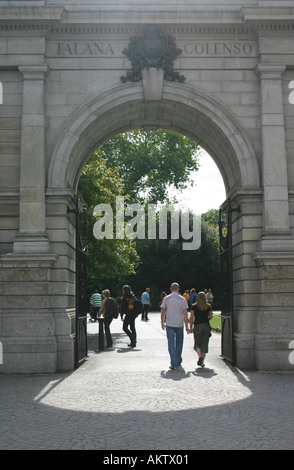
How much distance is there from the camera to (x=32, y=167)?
1195 cm

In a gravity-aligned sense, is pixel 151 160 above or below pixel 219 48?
above

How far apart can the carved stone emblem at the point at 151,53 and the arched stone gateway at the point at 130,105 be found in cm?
2

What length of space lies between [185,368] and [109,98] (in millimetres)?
5997

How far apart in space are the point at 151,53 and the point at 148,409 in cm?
778

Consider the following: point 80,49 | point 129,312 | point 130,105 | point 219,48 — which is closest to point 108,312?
point 129,312

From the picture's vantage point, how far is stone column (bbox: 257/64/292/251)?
11.8 meters

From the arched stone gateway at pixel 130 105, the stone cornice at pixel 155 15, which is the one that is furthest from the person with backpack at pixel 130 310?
the stone cornice at pixel 155 15

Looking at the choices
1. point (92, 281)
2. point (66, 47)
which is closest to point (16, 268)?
point (66, 47)

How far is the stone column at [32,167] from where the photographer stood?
38.3 feet

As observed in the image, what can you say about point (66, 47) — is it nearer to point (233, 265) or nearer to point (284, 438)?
point (233, 265)

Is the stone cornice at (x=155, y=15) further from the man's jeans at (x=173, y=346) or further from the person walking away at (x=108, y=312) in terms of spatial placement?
the person walking away at (x=108, y=312)

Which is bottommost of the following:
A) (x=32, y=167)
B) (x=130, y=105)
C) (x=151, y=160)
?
(x=32, y=167)

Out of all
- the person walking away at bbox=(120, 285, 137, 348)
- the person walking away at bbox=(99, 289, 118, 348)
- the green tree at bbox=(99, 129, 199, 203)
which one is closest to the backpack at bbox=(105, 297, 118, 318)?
the person walking away at bbox=(99, 289, 118, 348)

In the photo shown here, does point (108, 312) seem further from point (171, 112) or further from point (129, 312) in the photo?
point (171, 112)
